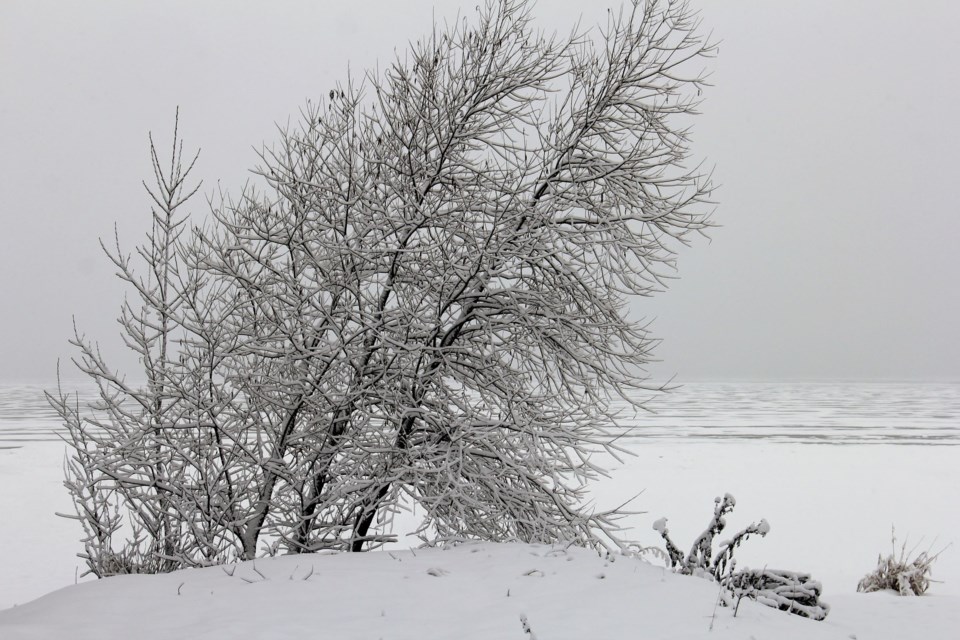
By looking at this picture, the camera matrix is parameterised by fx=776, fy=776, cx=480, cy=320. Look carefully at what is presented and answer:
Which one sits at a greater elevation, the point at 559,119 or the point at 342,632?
the point at 559,119

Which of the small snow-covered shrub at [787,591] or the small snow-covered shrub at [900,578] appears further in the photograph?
the small snow-covered shrub at [900,578]

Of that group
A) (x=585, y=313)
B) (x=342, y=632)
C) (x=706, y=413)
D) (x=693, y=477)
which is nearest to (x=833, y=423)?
(x=706, y=413)

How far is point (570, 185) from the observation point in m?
7.56

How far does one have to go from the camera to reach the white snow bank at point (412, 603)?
174 inches

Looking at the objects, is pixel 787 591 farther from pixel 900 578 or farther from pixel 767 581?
pixel 900 578

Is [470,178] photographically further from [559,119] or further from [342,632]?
[342,632]

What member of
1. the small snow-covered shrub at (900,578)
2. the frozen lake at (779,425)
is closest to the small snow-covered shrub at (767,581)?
the small snow-covered shrub at (900,578)

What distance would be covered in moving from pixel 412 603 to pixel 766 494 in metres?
13.9

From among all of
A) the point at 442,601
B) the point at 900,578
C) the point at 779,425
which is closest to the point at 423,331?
the point at 442,601

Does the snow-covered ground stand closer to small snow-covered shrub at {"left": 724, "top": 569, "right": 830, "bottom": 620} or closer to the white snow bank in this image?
the white snow bank

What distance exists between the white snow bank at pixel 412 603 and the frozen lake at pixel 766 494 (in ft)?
9.17

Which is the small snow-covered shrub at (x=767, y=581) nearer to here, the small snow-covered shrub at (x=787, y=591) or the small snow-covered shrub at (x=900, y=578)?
the small snow-covered shrub at (x=787, y=591)

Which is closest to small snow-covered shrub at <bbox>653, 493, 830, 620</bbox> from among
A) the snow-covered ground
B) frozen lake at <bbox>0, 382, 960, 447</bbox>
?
the snow-covered ground

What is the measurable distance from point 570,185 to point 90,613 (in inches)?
209
